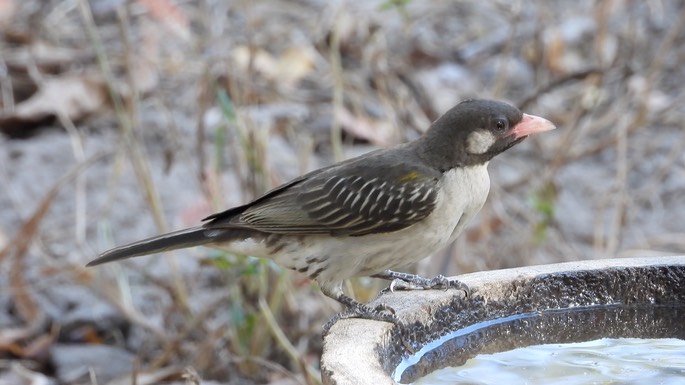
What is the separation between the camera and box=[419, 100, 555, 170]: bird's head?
12.3 feet

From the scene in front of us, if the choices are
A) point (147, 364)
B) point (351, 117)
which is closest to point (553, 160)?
point (351, 117)

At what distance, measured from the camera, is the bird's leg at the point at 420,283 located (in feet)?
10.3

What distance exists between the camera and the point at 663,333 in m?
3.18

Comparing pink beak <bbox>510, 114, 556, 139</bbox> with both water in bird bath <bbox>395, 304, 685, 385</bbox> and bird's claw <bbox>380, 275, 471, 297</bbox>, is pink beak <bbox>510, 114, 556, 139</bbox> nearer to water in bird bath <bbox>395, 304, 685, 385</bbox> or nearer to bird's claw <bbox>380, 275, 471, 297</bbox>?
bird's claw <bbox>380, 275, 471, 297</bbox>

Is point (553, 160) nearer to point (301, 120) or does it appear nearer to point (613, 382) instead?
point (301, 120)

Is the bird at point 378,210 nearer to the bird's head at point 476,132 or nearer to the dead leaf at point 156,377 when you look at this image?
the bird's head at point 476,132

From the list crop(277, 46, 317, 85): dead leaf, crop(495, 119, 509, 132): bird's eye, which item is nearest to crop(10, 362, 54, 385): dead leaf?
crop(495, 119, 509, 132): bird's eye

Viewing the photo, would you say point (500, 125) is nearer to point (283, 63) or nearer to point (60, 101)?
point (60, 101)

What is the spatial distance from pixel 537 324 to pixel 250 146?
195 cm

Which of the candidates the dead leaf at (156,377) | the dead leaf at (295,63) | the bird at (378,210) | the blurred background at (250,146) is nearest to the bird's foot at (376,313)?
the bird at (378,210)

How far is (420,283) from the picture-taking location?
138 inches

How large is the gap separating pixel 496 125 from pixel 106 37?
438 cm

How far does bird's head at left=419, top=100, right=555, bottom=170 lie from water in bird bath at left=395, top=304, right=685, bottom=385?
69 cm

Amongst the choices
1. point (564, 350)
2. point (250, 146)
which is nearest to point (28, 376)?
point (250, 146)
